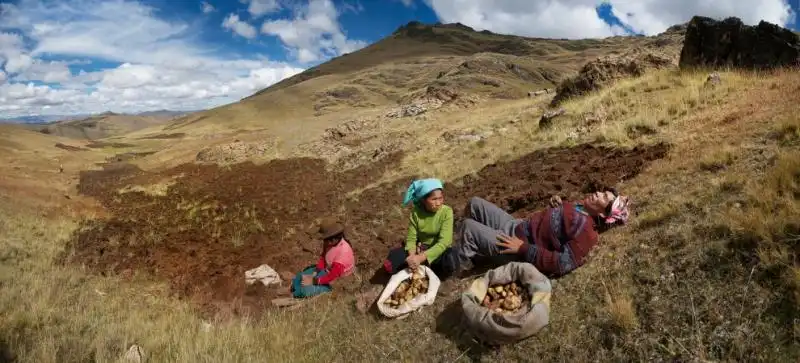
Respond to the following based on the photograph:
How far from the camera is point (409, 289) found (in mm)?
4812

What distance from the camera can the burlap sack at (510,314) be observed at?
11.4 ft

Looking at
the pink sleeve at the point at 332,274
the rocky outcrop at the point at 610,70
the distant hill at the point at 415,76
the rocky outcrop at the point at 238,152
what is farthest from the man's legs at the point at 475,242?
the rocky outcrop at the point at 238,152

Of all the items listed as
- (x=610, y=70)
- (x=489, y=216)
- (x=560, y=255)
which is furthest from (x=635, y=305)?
(x=610, y=70)

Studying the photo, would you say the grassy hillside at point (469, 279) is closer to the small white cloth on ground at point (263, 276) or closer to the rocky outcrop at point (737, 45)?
the small white cloth on ground at point (263, 276)

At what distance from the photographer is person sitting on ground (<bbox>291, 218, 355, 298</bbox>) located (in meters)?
6.27

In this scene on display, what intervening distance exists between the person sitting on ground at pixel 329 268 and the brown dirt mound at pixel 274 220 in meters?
0.36

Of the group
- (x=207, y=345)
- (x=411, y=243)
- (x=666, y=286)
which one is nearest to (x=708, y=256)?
(x=666, y=286)

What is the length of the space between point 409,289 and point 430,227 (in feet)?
3.01

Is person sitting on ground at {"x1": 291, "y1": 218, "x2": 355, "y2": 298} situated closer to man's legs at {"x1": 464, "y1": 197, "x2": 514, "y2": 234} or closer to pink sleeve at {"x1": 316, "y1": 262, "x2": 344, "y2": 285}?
pink sleeve at {"x1": 316, "y1": 262, "x2": 344, "y2": 285}

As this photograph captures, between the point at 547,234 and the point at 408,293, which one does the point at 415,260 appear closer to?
the point at 408,293

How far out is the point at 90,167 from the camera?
35.2 metres

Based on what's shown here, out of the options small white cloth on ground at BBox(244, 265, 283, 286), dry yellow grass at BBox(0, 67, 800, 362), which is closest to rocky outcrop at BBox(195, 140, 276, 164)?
small white cloth on ground at BBox(244, 265, 283, 286)

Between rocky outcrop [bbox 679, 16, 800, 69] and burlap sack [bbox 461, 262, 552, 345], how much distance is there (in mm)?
11398

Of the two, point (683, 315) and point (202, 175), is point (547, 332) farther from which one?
point (202, 175)
